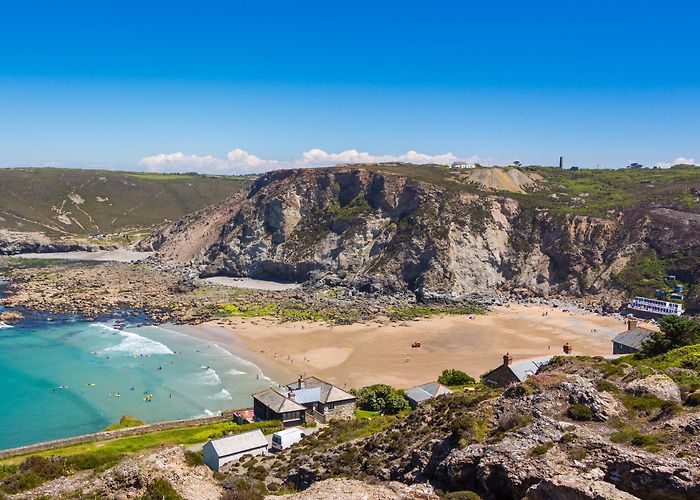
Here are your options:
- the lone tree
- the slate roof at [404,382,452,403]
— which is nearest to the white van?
the slate roof at [404,382,452,403]

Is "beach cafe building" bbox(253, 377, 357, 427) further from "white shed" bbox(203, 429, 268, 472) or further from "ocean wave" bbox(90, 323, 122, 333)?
"ocean wave" bbox(90, 323, 122, 333)

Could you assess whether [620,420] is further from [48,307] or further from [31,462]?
[48,307]

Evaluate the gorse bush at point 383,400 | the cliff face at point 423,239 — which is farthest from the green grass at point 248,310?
the gorse bush at point 383,400

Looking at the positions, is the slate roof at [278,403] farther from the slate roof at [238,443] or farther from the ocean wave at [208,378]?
the ocean wave at [208,378]

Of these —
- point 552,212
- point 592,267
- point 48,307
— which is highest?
point 552,212

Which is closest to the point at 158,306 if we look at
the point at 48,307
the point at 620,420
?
the point at 48,307

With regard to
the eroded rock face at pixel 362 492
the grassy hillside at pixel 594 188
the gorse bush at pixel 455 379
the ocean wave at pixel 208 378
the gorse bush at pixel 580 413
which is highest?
the grassy hillside at pixel 594 188

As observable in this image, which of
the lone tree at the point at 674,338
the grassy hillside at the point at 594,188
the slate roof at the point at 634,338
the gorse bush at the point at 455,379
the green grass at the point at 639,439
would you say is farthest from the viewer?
the grassy hillside at the point at 594,188
